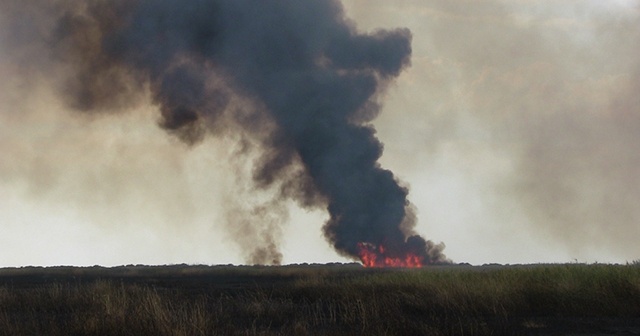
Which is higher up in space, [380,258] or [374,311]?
[380,258]

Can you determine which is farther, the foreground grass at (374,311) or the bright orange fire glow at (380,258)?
the bright orange fire glow at (380,258)

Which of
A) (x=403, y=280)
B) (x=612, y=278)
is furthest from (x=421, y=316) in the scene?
(x=403, y=280)

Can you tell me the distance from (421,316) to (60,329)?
8.63m

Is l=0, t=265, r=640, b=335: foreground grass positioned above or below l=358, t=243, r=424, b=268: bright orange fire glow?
below

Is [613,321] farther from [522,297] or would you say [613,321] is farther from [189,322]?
[189,322]

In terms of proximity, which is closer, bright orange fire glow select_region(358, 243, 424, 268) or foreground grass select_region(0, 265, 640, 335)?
foreground grass select_region(0, 265, 640, 335)

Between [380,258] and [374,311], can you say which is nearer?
[374,311]

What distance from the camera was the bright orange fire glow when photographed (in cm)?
6962

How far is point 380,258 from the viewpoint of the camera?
7006cm

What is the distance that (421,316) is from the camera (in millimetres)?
18500

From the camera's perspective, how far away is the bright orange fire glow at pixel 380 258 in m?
69.6

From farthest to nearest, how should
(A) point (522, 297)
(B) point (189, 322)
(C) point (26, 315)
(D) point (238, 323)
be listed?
(A) point (522, 297) < (C) point (26, 315) < (D) point (238, 323) < (B) point (189, 322)

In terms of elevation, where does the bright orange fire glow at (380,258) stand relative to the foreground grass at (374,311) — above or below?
above

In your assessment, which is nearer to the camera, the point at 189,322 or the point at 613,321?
the point at 189,322
